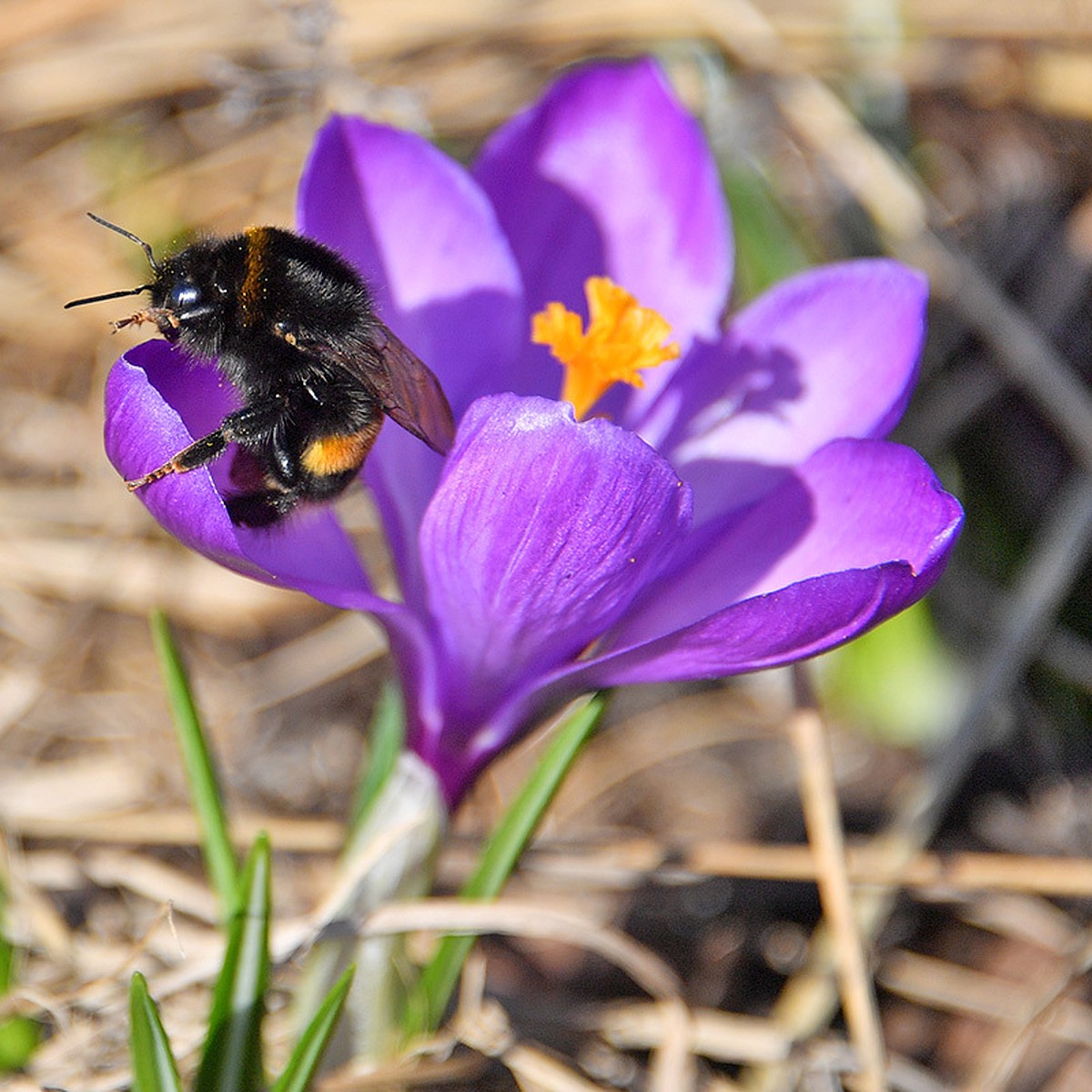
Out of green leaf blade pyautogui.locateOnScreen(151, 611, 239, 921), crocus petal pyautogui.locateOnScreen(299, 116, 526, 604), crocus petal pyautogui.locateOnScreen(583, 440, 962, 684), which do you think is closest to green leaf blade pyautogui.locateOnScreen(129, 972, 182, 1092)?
green leaf blade pyautogui.locateOnScreen(151, 611, 239, 921)

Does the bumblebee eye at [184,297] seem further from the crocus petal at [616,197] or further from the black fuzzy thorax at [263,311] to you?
the crocus petal at [616,197]

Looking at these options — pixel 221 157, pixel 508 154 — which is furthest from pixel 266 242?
pixel 221 157

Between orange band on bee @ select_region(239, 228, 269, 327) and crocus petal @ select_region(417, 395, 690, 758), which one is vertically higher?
orange band on bee @ select_region(239, 228, 269, 327)

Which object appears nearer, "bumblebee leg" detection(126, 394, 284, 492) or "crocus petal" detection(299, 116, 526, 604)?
"bumblebee leg" detection(126, 394, 284, 492)

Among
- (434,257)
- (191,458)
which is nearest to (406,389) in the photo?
(191,458)

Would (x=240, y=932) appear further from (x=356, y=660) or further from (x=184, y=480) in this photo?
(x=356, y=660)

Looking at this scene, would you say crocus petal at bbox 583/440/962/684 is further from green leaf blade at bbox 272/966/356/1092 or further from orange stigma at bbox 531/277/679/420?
green leaf blade at bbox 272/966/356/1092
